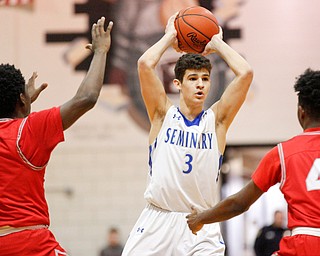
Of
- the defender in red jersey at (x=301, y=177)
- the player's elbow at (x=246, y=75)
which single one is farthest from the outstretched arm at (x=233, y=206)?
the player's elbow at (x=246, y=75)

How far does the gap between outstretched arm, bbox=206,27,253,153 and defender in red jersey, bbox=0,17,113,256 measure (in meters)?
1.71

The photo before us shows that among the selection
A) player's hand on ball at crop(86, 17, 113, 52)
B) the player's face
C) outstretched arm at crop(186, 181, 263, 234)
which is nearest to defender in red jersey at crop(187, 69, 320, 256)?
outstretched arm at crop(186, 181, 263, 234)

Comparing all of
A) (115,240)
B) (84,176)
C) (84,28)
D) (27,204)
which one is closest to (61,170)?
(84,176)

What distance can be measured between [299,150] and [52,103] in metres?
11.1

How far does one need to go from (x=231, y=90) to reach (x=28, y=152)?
2.27 metres

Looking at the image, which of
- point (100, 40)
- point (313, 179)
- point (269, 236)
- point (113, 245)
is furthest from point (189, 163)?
point (113, 245)

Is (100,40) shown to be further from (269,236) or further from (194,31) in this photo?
(269,236)

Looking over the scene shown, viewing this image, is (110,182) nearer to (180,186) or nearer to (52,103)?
(52,103)

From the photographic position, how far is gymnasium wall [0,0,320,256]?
15.3m

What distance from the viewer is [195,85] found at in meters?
6.57

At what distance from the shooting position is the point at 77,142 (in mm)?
15477

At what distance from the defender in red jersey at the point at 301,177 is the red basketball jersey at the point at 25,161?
4.44 ft

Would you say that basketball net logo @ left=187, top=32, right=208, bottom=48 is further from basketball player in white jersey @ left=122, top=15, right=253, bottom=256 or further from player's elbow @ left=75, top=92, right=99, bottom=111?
player's elbow @ left=75, top=92, right=99, bottom=111

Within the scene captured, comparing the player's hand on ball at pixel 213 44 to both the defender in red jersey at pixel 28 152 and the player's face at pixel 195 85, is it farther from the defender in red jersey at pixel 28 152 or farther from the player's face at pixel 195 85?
the defender in red jersey at pixel 28 152
